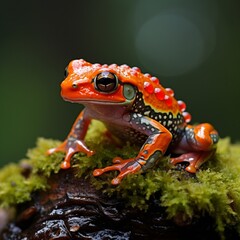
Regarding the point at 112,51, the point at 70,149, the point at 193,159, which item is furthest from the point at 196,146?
the point at 112,51

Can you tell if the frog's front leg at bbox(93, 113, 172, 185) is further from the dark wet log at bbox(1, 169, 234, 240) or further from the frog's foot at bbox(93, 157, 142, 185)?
the dark wet log at bbox(1, 169, 234, 240)

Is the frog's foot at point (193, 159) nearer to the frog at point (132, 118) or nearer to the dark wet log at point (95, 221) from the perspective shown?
the frog at point (132, 118)

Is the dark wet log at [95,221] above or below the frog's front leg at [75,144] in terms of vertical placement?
below

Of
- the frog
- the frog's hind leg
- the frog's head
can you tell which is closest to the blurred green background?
the frog

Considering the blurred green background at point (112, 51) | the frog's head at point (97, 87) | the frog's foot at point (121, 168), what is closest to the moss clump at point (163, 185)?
the frog's foot at point (121, 168)

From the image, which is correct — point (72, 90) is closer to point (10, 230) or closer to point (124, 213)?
point (124, 213)

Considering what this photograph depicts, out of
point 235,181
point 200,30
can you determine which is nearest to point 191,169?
point 235,181
